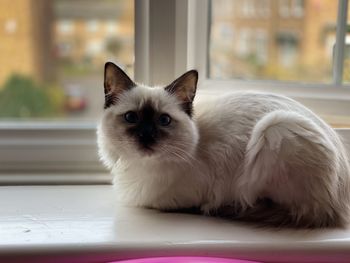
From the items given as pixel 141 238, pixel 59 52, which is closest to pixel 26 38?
pixel 59 52

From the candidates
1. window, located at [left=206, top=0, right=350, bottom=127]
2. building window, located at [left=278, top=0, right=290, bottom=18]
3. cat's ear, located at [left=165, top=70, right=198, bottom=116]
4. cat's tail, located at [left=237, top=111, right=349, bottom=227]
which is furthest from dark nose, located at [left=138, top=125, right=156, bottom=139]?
building window, located at [left=278, top=0, right=290, bottom=18]

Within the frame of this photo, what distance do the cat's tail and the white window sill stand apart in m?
0.04

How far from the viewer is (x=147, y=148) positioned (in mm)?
1120

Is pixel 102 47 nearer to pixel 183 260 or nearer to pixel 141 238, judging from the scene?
pixel 141 238

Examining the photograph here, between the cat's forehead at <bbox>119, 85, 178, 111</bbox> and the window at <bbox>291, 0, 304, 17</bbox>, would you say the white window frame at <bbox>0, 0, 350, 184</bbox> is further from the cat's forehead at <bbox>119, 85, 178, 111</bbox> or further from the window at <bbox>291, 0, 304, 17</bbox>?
the cat's forehead at <bbox>119, 85, 178, 111</bbox>

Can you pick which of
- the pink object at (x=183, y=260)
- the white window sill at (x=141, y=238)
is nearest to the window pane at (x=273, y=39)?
the white window sill at (x=141, y=238)

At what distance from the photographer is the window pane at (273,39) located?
1.52 metres

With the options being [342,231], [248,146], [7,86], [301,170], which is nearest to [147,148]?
[248,146]

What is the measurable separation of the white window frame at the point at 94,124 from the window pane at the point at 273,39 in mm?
63

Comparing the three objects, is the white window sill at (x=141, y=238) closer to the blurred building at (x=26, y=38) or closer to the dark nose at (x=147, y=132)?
the dark nose at (x=147, y=132)

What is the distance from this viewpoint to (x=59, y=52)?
4.91 feet

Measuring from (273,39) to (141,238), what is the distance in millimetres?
811

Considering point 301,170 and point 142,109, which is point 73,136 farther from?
point 301,170

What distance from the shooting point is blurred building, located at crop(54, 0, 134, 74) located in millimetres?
1473
